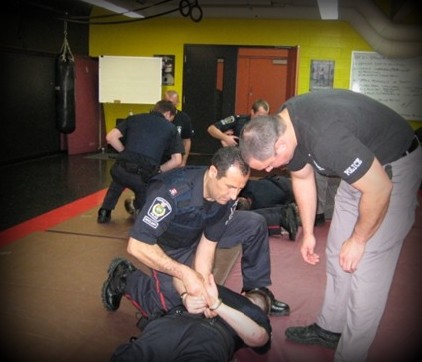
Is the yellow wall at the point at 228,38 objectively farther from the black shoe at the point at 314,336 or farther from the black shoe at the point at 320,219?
the black shoe at the point at 314,336

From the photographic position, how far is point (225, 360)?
185 cm

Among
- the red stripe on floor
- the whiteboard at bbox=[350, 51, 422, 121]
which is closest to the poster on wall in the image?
the whiteboard at bbox=[350, 51, 422, 121]

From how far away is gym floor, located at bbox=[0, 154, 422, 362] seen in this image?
93.7 inches

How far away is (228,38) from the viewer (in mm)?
9797

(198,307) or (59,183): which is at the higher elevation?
(198,307)

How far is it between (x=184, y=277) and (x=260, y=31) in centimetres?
846

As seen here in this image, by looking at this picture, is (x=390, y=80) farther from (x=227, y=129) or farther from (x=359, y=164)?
(x=359, y=164)

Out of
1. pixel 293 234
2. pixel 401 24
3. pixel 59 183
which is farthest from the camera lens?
pixel 401 24

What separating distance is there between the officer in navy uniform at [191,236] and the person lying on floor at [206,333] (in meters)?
0.08

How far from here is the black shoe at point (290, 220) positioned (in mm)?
4168

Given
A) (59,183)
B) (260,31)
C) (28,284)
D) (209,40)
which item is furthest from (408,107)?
(28,284)

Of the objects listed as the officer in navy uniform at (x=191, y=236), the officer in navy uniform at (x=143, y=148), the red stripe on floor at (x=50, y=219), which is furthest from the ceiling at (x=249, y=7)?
the officer in navy uniform at (x=191, y=236)

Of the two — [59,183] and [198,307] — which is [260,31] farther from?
[198,307]

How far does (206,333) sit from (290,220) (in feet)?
8.00
